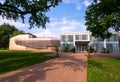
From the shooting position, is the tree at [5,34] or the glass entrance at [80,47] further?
the tree at [5,34]

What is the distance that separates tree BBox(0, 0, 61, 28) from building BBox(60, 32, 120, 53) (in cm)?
3832

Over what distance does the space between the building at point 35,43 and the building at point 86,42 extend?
167 inches

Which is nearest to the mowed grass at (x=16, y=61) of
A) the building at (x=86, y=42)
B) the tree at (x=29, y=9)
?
the tree at (x=29, y=9)

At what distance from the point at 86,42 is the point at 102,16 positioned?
34.3 meters

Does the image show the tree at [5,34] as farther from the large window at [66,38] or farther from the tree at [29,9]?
the tree at [29,9]

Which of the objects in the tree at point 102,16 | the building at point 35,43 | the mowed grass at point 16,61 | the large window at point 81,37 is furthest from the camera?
the building at point 35,43

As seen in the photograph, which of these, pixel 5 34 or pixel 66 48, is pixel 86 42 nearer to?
pixel 66 48

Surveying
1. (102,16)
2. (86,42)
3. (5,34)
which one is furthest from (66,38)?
(5,34)

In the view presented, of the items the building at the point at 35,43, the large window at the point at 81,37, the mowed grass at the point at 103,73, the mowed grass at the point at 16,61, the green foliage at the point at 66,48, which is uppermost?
the large window at the point at 81,37

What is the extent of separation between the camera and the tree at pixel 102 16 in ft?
88.2

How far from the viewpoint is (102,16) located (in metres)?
30.1

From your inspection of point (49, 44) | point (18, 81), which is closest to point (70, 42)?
point (49, 44)

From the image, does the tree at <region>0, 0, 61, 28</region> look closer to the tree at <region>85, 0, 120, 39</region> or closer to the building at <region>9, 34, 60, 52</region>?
the tree at <region>85, 0, 120, 39</region>

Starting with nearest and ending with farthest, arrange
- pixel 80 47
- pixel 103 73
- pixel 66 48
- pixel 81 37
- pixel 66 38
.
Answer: pixel 103 73, pixel 66 48, pixel 81 37, pixel 66 38, pixel 80 47
